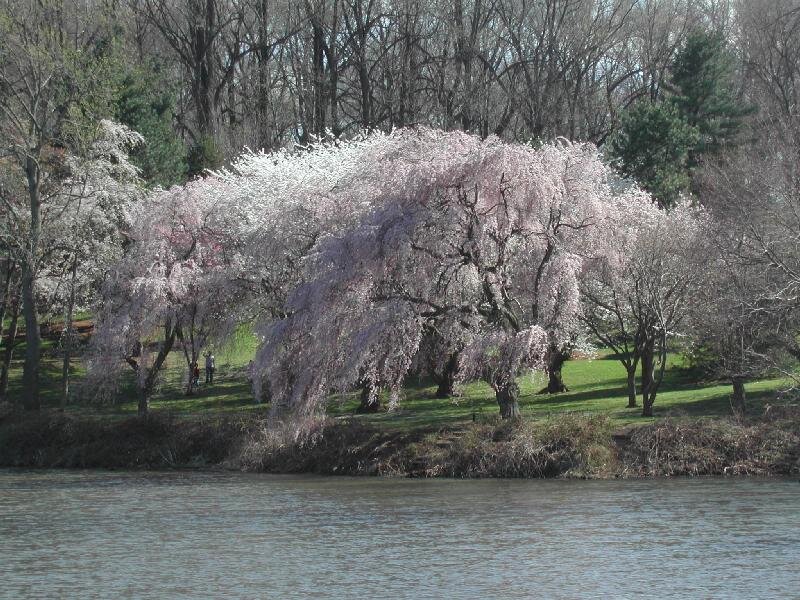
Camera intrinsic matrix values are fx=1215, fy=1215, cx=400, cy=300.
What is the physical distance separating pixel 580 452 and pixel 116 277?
19.3 metres

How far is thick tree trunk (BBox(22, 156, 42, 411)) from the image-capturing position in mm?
46312

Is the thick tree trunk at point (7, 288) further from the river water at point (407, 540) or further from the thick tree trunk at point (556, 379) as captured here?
the thick tree trunk at point (556, 379)

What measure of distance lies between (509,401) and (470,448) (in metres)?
2.31

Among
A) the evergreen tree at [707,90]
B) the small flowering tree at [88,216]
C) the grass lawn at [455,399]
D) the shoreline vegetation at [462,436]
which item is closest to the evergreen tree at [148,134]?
the small flowering tree at [88,216]

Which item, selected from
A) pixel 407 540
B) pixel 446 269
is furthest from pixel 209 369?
pixel 407 540

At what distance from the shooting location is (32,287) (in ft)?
160

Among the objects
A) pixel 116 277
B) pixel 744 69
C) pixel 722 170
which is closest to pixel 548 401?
pixel 722 170

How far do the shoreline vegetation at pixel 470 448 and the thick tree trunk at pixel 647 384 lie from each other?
269 centimetres

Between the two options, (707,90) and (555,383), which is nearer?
(555,383)

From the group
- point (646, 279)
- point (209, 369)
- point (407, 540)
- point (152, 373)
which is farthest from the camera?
point (209, 369)

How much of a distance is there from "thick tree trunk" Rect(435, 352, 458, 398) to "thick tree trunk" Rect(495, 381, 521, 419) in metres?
4.22

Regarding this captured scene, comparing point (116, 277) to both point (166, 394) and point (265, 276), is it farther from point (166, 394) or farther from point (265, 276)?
point (166, 394)

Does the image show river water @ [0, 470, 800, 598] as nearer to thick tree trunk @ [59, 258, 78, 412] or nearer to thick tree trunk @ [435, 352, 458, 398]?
thick tree trunk @ [435, 352, 458, 398]

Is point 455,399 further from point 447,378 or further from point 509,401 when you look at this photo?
point 509,401
